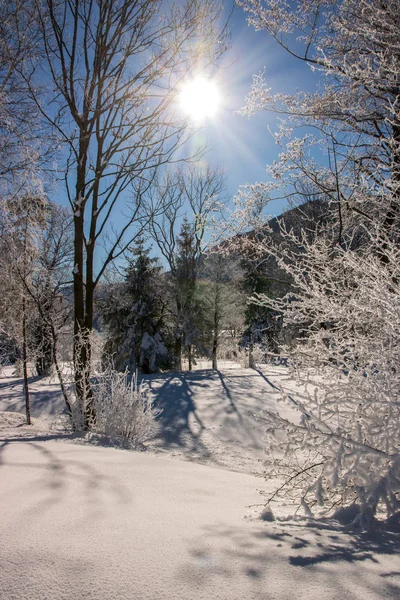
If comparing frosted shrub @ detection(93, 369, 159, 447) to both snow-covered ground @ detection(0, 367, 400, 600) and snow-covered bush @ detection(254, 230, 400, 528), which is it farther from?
snow-covered bush @ detection(254, 230, 400, 528)

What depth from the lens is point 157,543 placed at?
1.46 meters

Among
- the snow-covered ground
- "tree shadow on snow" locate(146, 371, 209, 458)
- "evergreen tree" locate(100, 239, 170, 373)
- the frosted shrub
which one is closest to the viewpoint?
the snow-covered ground

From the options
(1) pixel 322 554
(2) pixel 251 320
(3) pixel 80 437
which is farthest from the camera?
(2) pixel 251 320

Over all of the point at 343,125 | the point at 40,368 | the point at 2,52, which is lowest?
the point at 40,368

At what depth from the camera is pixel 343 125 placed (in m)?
5.12

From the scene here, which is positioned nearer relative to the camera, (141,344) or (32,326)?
(32,326)

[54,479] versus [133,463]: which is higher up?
[54,479]

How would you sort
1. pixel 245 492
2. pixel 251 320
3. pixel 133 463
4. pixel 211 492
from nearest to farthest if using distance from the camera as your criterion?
pixel 211 492 < pixel 245 492 < pixel 133 463 < pixel 251 320

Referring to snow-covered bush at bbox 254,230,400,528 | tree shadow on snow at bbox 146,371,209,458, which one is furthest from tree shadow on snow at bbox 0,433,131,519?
tree shadow on snow at bbox 146,371,209,458

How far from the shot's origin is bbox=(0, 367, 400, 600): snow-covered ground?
115cm

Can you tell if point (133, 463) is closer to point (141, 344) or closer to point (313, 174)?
point (313, 174)

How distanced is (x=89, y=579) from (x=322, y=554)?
2.86 ft

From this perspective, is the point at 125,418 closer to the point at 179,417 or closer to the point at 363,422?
the point at 179,417

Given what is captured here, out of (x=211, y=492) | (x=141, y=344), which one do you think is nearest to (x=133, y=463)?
(x=211, y=492)
